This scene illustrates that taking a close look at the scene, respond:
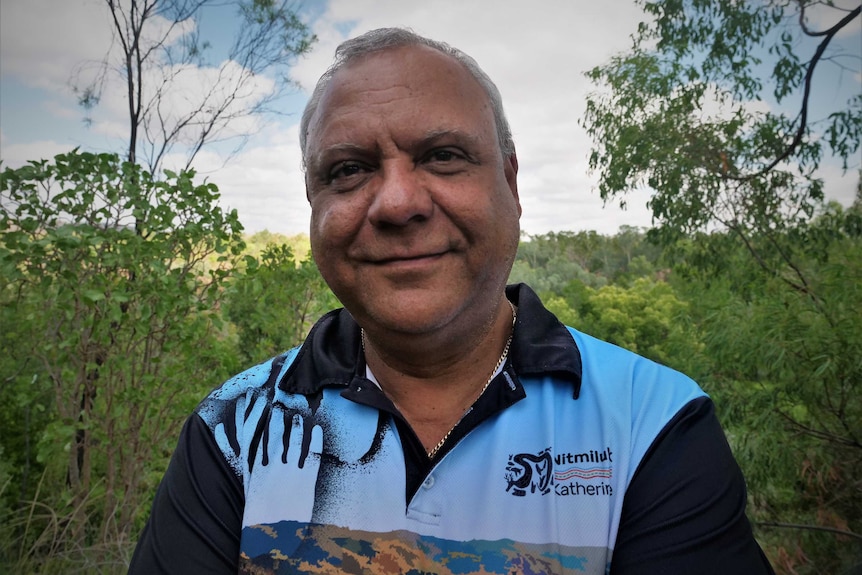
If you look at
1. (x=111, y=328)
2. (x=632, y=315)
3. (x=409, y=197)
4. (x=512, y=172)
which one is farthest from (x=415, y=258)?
(x=632, y=315)

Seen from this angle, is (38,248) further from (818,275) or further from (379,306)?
(818,275)

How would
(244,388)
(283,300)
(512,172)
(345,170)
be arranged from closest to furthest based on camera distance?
(345,170)
(244,388)
(512,172)
(283,300)

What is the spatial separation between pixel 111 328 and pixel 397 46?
333 cm

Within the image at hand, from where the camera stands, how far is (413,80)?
1406 millimetres

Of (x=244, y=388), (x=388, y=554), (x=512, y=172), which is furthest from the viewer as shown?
(x=512, y=172)

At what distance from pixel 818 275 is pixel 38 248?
5.29 meters

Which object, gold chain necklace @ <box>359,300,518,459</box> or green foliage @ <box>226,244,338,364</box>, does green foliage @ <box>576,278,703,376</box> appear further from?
gold chain necklace @ <box>359,300,518,459</box>

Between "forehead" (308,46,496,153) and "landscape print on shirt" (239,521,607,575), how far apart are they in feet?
3.00

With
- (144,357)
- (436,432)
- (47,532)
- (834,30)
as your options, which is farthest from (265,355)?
(834,30)

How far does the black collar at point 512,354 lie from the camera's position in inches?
57.2

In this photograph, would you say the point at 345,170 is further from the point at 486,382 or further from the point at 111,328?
the point at 111,328

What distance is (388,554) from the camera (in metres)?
1.30

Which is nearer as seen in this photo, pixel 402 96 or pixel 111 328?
pixel 402 96

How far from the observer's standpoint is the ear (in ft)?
5.28
